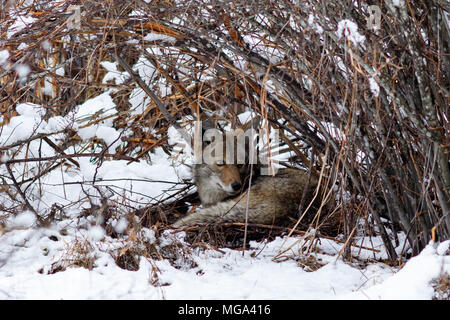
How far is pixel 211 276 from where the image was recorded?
362 cm

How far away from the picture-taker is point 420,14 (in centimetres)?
332

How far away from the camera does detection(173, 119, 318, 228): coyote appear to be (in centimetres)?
484

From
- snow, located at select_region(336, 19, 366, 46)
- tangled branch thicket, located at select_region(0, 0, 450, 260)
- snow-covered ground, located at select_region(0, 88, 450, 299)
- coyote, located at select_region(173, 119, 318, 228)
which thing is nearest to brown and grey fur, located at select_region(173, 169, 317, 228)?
coyote, located at select_region(173, 119, 318, 228)

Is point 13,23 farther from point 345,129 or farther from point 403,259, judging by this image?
point 403,259

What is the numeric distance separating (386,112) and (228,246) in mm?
1864

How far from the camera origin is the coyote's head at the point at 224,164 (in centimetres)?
551

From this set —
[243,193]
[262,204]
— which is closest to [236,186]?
[243,193]

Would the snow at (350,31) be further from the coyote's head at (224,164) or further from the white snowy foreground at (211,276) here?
the coyote's head at (224,164)

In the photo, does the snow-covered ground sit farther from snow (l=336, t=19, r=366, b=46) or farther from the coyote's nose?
snow (l=336, t=19, r=366, b=46)

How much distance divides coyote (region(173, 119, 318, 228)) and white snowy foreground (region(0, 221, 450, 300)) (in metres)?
0.68

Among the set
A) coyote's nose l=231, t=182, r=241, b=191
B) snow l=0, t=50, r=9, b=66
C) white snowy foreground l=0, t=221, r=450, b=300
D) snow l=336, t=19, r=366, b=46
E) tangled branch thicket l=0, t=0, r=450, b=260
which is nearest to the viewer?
snow l=336, t=19, r=366, b=46

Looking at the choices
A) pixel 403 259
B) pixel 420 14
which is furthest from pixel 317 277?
pixel 420 14

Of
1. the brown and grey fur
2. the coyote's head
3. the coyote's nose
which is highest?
the coyote's head
